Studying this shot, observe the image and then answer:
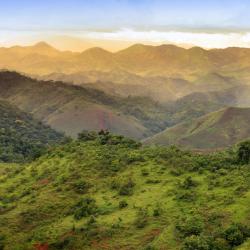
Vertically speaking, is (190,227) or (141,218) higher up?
(190,227)

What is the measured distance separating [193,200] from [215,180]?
220 inches

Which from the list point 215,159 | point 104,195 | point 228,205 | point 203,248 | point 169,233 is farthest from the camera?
point 215,159

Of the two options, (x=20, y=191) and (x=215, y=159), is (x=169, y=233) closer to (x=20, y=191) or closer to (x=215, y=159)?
(x=215, y=159)

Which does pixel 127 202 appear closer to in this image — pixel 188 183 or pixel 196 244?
pixel 188 183

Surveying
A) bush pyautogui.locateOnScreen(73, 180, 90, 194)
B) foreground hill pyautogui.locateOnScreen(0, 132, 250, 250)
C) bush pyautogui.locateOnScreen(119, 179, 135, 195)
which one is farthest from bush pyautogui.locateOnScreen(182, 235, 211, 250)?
bush pyautogui.locateOnScreen(73, 180, 90, 194)

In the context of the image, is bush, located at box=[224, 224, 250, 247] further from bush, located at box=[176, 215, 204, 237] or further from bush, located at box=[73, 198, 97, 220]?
bush, located at box=[73, 198, 97, 220]

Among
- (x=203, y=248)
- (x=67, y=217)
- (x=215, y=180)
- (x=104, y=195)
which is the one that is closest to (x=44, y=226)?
(x=67, y=217)

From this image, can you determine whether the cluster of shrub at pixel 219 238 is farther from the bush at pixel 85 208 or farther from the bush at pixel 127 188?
the bush at pixel 127 188

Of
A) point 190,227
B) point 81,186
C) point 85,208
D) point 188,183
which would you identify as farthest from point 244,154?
point 190,227

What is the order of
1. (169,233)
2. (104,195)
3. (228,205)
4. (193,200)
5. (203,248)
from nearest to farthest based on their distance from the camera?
1. (203,248)
2. (169,233)
3. (228,205)
4. (193,200)
5. (104,195)

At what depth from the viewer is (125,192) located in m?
65.4

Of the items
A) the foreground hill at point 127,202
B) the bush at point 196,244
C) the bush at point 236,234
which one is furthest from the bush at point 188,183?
the bush at point 196,244

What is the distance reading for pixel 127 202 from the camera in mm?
62812

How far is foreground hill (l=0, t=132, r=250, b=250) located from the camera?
49.7m
